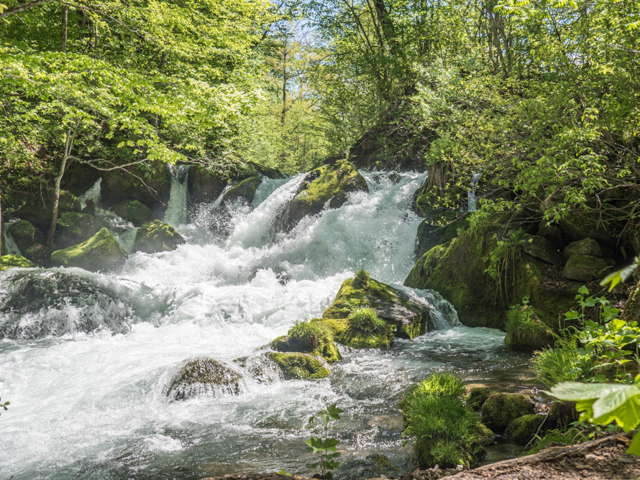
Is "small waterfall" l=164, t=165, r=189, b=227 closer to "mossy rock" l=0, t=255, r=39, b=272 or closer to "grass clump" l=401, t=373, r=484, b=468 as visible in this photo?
"mossy rock" l=0, t=255, r=39, b=272

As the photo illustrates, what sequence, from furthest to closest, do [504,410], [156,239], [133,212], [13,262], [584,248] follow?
[133,212], [156,239], [13,262], [584,248], [504,410]

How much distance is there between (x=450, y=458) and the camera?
10.9ft

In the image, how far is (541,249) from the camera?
8039 mm

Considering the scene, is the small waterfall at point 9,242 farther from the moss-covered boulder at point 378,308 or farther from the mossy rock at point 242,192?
the moss-covered boulder at point 378,308

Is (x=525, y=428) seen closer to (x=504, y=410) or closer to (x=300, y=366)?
(x=504, y=410)

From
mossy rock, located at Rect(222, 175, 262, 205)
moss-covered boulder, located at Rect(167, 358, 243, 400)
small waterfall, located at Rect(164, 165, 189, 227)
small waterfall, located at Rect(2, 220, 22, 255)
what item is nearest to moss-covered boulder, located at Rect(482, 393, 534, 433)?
moss-covered boulder, located at Rect(167, 358, 243, 400)

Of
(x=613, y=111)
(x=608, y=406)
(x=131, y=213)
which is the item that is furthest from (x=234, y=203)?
(x=608, y=406)

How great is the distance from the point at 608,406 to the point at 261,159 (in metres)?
22.7

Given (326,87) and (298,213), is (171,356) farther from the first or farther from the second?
(326,87)

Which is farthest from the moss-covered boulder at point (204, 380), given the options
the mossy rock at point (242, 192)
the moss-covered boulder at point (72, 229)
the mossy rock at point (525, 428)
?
the mossy rock at point (242, 192)

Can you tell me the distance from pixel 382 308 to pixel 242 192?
38.2ft

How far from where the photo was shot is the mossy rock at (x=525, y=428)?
3.62m

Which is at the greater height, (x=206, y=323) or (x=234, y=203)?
(x=234, y=203)

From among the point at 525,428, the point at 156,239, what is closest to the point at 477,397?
the point at 525,428
